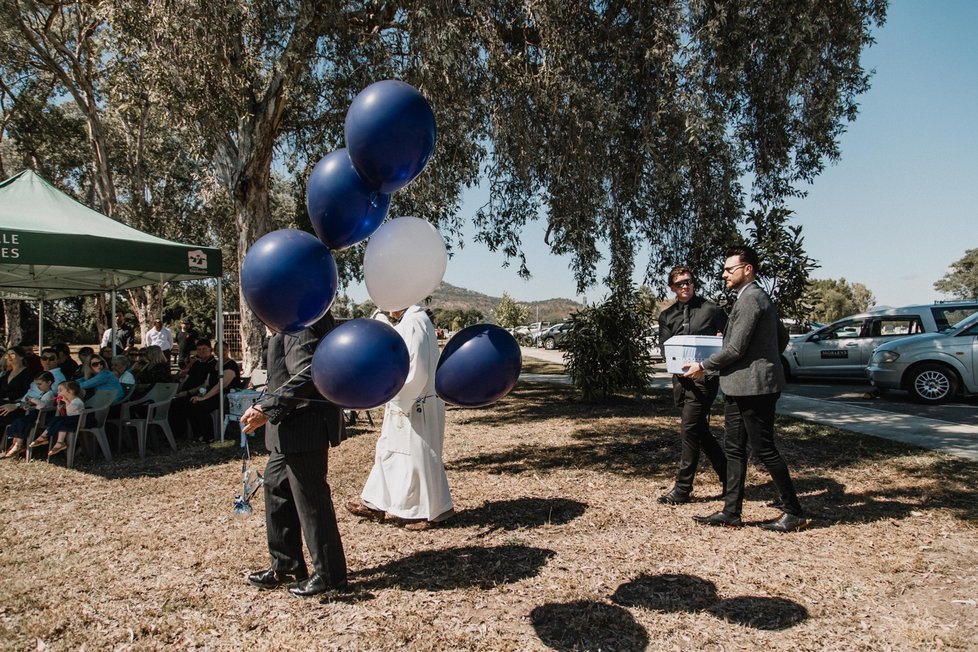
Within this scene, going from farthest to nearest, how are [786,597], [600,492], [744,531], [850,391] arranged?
1. [850,391]
2. [600,492]
3. [744,531]
4. [786,597]

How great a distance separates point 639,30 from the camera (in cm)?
784

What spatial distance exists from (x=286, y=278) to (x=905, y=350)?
1151 cm

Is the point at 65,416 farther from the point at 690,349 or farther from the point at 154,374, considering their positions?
the point at 690,349

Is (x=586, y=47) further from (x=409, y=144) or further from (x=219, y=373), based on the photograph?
(x=219, y=373)

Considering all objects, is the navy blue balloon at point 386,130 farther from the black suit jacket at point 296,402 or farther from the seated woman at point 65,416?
the seated woman at point 65,416

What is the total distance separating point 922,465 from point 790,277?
92.1 inches

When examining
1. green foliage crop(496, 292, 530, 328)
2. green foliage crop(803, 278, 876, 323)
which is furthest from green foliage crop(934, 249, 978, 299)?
green foliage crop(496, 292, 530, 328)

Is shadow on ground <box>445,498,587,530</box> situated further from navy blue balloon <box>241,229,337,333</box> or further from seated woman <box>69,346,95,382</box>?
seated woman <box>69,346,95,382</box>

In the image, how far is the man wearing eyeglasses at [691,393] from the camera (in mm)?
4824

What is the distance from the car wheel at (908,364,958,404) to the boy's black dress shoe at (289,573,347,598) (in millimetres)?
11082

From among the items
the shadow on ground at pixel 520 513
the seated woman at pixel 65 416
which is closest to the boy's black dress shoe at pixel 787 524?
the shadow on ground at pixel 520 513

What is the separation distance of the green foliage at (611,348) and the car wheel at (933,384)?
4.61 meters

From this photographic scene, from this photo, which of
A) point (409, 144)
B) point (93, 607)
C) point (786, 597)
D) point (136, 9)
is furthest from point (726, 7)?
point (93, 607)

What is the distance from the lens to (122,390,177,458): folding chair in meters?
7.55
